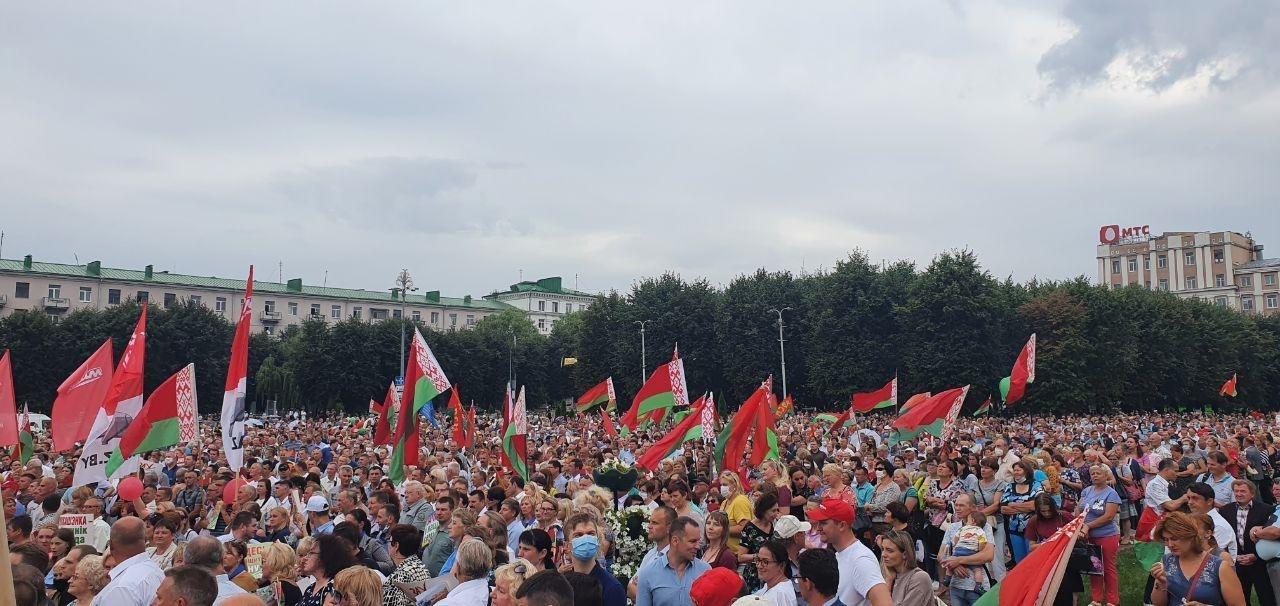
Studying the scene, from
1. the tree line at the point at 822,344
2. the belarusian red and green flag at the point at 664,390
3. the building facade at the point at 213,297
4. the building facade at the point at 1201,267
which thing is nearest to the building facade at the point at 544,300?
the building facade at the point at 213,297

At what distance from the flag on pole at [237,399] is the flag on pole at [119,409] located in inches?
126

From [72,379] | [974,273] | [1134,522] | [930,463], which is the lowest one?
[1134,522]

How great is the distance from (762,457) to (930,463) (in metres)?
3.19

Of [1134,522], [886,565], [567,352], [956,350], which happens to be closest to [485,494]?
[886,565]

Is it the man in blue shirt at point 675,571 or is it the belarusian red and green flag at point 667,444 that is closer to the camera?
the man in blue shirt at point 675,571

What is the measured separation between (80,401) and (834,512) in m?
15.4

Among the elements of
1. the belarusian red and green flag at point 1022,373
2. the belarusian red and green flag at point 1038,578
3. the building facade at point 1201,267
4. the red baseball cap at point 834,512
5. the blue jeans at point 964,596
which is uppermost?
the building facade at point 1201,267

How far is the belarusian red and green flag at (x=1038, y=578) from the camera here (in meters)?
5.33

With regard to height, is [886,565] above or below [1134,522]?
above

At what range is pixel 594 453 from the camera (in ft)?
63.9

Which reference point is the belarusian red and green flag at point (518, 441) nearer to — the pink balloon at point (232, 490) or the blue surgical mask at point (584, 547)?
the pink balloon at point (232, 490)

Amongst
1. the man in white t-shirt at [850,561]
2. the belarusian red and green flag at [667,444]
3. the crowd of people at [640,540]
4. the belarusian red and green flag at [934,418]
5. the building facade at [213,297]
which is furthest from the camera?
the building facade at [213,297]

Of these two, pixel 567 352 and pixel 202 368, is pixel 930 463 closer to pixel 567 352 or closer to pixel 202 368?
pixel 202 368

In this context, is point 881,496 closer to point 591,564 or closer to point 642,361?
point 591,564
